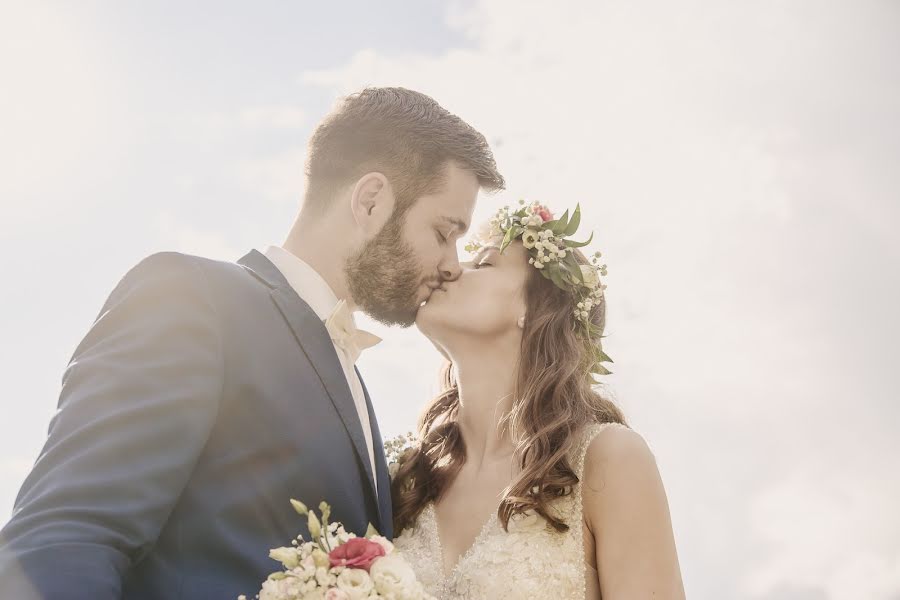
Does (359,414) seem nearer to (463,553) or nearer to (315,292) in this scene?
(315,292)

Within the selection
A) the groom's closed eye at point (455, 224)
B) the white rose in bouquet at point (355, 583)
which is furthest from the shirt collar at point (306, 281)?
the white rose in bouquet at point (355, 583)

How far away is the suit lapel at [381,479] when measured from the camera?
4.16 meters

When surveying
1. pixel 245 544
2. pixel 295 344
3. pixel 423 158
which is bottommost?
pixel 245 544

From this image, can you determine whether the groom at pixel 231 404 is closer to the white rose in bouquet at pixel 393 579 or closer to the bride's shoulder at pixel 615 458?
the white rose in bouquet at pixel 393 579

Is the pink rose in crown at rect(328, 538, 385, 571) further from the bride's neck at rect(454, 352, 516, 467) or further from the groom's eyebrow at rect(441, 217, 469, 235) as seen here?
the bride's neck at rect(454, 352, 516, 467)

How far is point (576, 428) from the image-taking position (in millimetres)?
5789

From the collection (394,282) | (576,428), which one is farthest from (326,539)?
(576,428)

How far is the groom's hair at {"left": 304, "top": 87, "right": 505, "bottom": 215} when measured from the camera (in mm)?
4961

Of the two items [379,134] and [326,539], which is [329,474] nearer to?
[326,539]

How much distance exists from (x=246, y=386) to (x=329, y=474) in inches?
20.9

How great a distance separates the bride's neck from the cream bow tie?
75.7 inches

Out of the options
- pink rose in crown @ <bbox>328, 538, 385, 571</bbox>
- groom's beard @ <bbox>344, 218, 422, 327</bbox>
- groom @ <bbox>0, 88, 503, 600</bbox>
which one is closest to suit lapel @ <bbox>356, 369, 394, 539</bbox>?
groom @ <bbox>0, 88, 503, 600</bbox>

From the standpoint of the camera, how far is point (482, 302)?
6039 millimetres

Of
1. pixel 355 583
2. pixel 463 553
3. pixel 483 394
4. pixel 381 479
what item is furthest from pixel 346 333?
pixel 483 394
